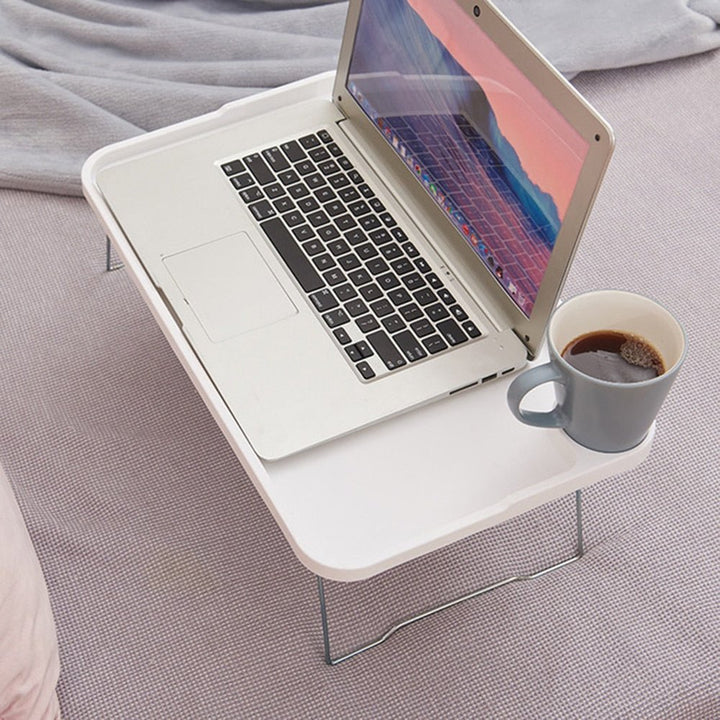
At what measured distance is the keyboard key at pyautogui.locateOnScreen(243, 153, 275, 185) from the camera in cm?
116

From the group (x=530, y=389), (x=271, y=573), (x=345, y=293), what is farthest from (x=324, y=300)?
(x=271, y=573)

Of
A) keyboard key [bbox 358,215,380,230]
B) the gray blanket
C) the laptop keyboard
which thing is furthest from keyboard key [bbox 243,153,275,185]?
the gray blanket

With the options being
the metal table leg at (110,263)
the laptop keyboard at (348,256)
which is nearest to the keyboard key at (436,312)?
the laptop keyboard at (348,256)

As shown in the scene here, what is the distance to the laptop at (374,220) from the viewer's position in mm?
954

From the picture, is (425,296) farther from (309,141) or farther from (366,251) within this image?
(309,141)

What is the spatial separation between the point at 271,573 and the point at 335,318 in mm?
326

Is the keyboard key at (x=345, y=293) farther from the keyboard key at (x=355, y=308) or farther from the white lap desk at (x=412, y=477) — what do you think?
the white lap desk at (x=412, y=477)

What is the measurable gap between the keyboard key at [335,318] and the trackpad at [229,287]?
3 centimetres

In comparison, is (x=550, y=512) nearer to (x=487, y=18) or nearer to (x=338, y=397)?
(x=338, y=397)

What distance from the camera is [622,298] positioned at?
95cm

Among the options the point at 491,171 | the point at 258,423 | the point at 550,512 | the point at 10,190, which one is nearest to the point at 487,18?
the point at 491,171

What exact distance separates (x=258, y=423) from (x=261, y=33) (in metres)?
0.86

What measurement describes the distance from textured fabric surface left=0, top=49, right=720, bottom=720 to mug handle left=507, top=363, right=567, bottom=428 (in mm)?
321

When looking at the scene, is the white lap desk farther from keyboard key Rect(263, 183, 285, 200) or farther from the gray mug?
keyboard key Rect(263, 183, 285, 200)
